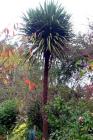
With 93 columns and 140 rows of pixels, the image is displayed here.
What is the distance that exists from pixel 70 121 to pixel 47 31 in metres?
7.12

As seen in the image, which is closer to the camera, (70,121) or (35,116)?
(70,121)

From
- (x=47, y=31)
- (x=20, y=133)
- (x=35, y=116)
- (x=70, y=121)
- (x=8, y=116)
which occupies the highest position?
(x=47, y=31)

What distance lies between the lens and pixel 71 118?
478 inches

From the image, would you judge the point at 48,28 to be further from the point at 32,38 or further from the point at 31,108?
the point at 31,108

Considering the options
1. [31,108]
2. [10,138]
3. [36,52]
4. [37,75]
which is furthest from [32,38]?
[37,75]

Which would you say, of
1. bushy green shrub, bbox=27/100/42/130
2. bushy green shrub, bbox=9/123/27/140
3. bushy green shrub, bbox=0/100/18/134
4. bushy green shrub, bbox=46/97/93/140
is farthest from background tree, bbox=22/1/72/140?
bushy green shrub, bbox=0/100/18/134

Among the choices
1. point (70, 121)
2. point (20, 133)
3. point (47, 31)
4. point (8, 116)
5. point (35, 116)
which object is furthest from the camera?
point (8, 116)

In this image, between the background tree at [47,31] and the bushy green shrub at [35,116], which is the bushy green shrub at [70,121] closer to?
the background tree at [47,31]

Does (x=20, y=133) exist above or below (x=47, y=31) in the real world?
below

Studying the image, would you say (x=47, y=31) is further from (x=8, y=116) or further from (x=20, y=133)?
(x=8, y=116)

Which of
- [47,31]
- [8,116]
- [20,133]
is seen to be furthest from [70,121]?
[8,116]

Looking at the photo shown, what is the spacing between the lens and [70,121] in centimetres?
1219

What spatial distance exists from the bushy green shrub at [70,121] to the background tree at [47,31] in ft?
14.4

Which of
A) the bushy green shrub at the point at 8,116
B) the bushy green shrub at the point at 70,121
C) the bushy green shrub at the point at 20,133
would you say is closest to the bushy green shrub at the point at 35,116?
the bushy green shrub at the point at 20,133
